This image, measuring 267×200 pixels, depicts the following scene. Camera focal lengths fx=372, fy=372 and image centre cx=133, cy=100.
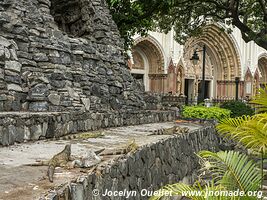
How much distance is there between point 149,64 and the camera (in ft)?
82.8

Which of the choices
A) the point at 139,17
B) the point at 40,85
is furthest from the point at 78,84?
the point at 139,17

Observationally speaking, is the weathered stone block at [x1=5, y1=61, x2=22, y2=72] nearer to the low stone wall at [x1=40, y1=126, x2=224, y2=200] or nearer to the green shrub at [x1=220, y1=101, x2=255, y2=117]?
the low stone wall at [x1=40, y1=126, x2=224, y2=200]

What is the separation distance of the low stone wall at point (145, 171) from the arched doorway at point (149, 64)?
14.0 metres

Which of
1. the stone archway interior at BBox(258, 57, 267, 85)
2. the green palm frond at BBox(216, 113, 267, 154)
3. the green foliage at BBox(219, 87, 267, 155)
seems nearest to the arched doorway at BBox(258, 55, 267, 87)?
the stone archway interior at BBox(258, 57, 267, 85)

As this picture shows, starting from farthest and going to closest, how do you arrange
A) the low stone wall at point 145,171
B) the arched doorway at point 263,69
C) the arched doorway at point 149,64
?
1. the arched doorway at point 263,69
2. the arched doorway at point 149,64
3. the low stone wall at point 145,171

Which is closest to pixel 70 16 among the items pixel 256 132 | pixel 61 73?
pixel 61 73

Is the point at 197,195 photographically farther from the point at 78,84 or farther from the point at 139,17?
the point at 139,17

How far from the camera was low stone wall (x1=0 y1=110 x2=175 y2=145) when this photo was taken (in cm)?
542

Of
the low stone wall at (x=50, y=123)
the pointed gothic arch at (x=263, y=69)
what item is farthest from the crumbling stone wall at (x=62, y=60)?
the pointed gothic arch at (x=263, y=69)

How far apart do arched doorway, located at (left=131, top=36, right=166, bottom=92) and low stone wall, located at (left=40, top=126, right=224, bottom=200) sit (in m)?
14.0

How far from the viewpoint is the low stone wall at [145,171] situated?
356 centimetres

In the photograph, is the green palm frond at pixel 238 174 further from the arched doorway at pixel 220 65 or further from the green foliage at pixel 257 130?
the arched doorway at pixel 220 65

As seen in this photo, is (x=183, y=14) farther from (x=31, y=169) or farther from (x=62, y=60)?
(x=31, y=169)

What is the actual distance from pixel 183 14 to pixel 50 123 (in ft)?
34.7
